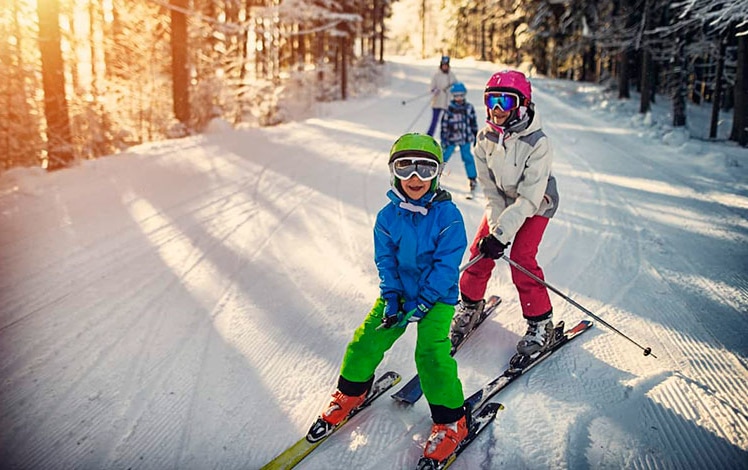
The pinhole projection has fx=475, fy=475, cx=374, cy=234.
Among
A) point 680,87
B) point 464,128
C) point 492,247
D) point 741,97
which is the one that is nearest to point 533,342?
point 492,247

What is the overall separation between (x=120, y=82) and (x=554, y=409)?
14.7 meters

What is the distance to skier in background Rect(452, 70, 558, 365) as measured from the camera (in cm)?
364

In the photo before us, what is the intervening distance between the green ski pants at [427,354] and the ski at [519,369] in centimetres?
41

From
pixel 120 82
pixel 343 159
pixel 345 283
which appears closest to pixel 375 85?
pixel 120 82

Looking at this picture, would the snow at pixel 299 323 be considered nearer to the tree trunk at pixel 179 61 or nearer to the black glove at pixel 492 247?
the black glove at pixel 492 247

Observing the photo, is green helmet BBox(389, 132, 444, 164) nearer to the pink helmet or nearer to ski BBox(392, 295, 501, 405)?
the pink helmet

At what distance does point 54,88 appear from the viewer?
346 inches

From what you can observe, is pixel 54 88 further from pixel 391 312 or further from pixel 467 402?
pixel 467 402

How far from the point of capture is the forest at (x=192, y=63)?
9539 millimetres

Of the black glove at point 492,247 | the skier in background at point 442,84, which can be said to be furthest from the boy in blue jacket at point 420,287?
the skier in background at point 442,84

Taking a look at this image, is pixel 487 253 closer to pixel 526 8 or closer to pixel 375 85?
pixel 375 85

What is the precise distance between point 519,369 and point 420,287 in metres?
1.18

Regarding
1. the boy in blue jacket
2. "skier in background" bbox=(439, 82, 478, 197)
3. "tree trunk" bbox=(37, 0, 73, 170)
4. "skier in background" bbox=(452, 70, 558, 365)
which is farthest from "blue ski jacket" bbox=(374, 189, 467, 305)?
"tree trunk" bbox=(37, 0, 73, 170)

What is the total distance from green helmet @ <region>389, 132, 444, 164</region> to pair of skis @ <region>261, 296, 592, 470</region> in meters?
1.64
